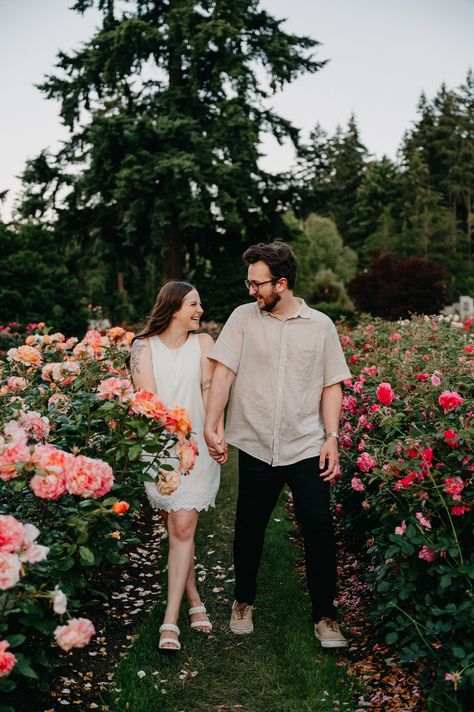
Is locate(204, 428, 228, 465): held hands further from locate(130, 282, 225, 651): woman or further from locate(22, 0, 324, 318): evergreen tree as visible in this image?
locate(22, 0, 324, 318): evergreen tree

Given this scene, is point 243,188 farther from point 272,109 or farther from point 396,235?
point 396,235

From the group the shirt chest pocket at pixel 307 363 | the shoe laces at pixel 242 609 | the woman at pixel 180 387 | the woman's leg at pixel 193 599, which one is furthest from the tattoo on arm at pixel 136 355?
the shoe laces at pixel 242 609

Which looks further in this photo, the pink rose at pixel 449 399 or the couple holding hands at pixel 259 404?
the couple holding hands at pixel 259 404

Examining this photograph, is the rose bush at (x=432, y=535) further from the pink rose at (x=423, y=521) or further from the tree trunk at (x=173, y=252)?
the tree trunk at (x=173, y=252)

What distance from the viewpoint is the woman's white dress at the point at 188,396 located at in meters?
3.27

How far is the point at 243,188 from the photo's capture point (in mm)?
15914

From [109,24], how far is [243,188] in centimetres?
565

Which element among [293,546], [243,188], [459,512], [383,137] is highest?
[383,137]

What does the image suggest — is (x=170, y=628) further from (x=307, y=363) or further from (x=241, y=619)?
(x=307, y=363)

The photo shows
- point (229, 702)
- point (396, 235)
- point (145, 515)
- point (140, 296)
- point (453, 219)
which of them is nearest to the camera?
point (229, 702)

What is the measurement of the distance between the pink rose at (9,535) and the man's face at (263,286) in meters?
1.64

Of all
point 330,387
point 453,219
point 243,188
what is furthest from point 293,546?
point 453,219

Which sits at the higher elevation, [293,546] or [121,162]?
[121,162]

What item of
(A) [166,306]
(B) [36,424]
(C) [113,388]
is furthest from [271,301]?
(B) [36,424]
